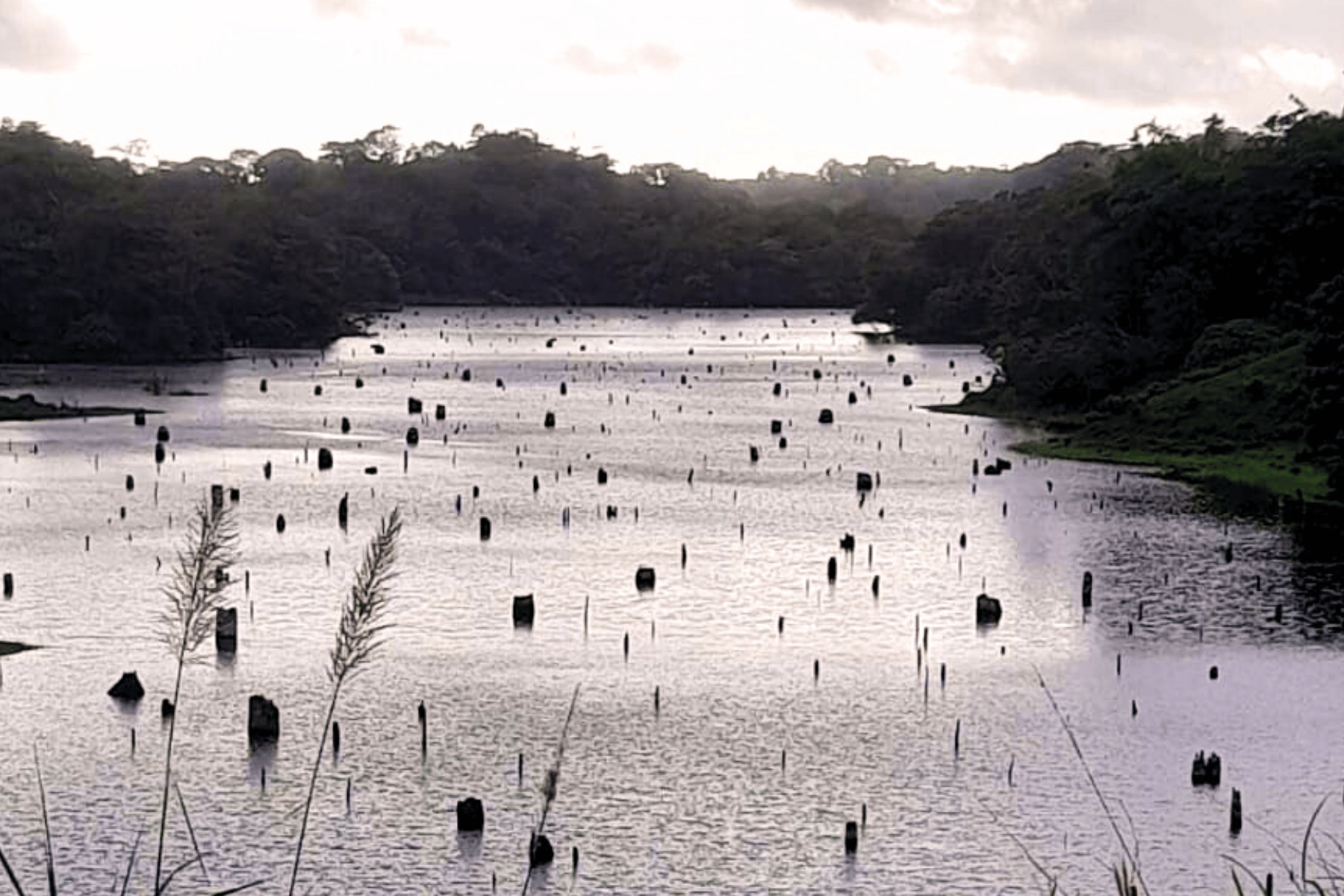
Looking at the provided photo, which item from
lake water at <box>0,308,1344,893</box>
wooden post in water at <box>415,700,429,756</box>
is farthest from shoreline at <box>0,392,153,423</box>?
wooden post in water at <box>415,700,429,756</box>

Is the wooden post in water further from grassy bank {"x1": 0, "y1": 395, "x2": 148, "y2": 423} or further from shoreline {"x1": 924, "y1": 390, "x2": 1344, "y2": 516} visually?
grassy bank {"x1": 0, "y1": 395, "x2": 148, "y2": 423}

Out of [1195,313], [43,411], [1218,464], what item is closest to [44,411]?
[43,411]

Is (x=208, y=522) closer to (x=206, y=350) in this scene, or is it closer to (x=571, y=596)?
(x=571, y=596)

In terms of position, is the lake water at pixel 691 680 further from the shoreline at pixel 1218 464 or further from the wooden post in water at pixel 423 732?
the shoreline at pixel 1218 464

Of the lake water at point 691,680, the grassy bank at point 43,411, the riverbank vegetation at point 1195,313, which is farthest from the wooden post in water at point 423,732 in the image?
the grassy bank at point 43,411

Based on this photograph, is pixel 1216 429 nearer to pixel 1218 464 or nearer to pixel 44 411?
pixel 1218 464
